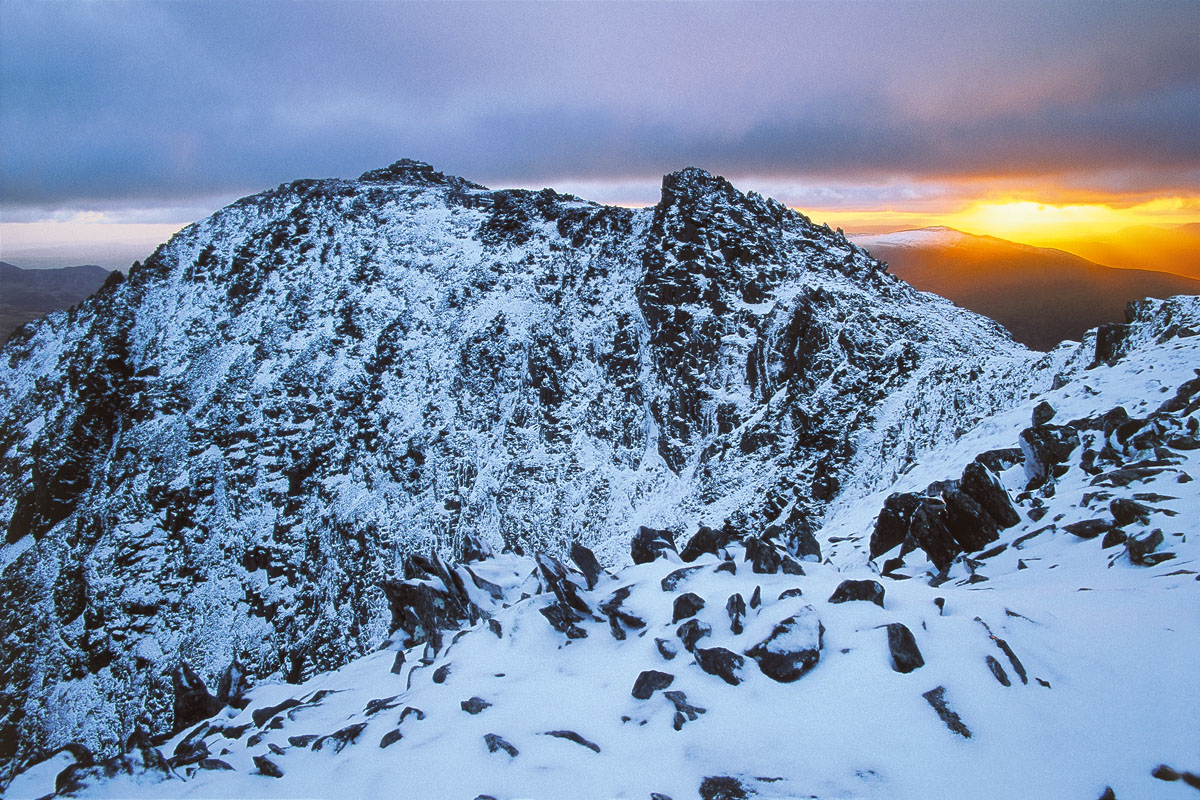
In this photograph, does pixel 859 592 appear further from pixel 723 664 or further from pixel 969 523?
pixel 969 523

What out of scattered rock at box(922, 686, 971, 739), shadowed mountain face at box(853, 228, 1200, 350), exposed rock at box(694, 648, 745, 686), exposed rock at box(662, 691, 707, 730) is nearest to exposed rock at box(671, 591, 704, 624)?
exposed rock at box(694, 648, 745, 686)

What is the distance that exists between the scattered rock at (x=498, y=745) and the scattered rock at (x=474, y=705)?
1.16 meters

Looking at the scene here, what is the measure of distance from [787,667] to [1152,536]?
29.9 ft

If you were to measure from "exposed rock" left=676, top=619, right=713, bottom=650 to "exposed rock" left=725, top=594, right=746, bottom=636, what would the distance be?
0.45 m

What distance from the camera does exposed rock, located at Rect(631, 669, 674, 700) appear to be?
31.5 feet

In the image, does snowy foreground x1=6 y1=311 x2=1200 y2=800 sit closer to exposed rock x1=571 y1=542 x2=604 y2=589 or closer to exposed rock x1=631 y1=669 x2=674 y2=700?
exposed rock x1=631 y1=669 x2=674 y2=700

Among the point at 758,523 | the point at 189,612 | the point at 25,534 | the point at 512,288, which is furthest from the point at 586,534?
the point at 25,534

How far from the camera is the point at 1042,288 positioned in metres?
154

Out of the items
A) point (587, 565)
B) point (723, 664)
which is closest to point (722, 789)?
point (723, 664)

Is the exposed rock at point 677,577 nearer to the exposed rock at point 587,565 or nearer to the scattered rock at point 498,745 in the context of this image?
the exposed rock at point 587,565

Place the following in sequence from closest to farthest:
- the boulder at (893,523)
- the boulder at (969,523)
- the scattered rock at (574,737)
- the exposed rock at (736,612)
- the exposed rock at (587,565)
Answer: the scattered rock at (574,737) → the exposed rock at (736,612) → the exposed rock at (587,565) → the boulder at (969,523) → the boulder at (893,523)

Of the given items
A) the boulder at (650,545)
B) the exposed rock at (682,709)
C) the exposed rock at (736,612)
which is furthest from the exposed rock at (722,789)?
the boulder at (650,545)

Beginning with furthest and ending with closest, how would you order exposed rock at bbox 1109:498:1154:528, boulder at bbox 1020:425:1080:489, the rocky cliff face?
1. the rocky cliff face
2. boulder at bbox 1020:425:1080:489
3. exposed rock at bbox 1109:498:1154:528

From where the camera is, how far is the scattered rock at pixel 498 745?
8766 millimetres
